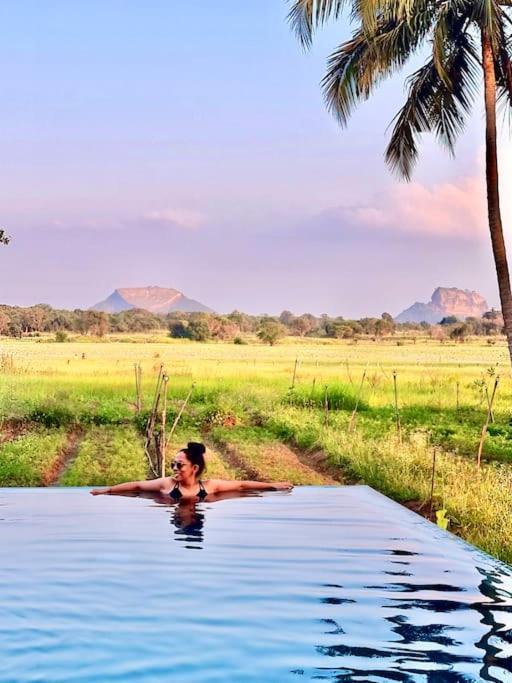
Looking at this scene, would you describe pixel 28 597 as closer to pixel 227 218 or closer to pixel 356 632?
pixel 356 632

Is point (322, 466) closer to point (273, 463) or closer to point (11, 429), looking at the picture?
point (273, 463)

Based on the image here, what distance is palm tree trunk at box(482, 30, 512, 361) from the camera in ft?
39.5

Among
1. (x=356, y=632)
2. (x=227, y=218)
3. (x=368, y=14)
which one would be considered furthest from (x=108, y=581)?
(x=227, y=218)

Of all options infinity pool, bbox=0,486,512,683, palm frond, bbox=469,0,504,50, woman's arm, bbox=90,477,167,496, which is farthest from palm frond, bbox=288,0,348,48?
infinity pool, bbox=0,486,512,683

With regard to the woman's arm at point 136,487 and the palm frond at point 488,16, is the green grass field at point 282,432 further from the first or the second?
the palm frond at point 488,16

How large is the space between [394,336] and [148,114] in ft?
139

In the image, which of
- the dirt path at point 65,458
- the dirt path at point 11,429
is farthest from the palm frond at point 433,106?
the dirt path at point 11,429

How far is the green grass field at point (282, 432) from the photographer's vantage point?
9.74m

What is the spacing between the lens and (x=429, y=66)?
43.3ft

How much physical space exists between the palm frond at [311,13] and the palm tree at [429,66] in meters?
0.01

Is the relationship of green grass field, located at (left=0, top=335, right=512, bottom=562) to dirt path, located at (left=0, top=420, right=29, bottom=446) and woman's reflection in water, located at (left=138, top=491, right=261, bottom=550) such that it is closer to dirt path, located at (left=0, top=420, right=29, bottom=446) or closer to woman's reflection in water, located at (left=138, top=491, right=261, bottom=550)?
dirt path, located at (left=0, top=420, right=29, bottom=446)

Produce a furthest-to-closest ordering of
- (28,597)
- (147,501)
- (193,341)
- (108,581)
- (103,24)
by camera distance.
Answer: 1. (193,341)
2. (103,24)
3. (147,501)
4. (108,581)
5. (28,597)

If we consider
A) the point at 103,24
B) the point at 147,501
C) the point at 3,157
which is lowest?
the point at 147,501

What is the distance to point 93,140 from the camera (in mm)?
30094
